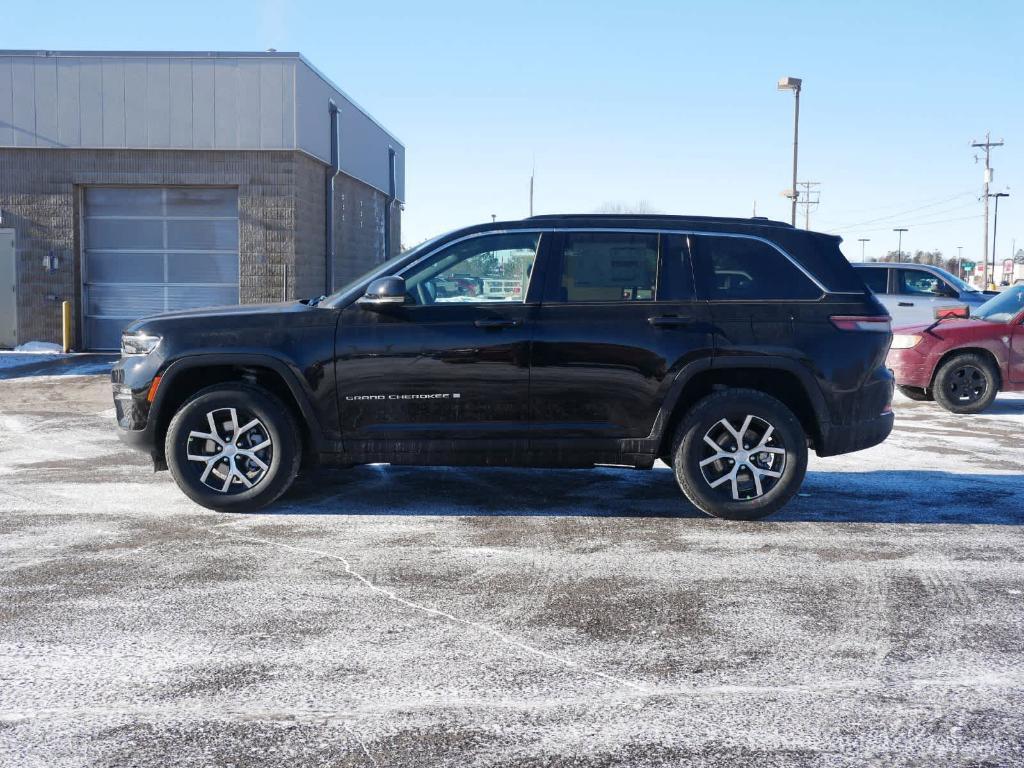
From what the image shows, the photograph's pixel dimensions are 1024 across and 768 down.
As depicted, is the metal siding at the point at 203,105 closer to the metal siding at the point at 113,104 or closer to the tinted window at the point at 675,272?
the metal siding at the point at 113,104

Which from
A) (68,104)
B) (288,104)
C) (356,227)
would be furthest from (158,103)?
(356,227)

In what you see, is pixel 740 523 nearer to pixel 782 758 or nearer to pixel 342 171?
pixel 782 758

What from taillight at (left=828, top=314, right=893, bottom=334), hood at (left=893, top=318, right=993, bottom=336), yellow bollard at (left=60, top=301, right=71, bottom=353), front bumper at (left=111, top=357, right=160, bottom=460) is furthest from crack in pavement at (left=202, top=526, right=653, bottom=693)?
yellow bollard at (left=60, top=301, right=71, bottom=353)

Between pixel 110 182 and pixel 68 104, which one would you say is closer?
pixel 68 104

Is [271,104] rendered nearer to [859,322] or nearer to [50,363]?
[50,363]

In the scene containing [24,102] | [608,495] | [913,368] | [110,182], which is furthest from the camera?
[110,182]

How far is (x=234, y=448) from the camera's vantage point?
6758 mm

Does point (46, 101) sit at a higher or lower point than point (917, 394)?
→ higher

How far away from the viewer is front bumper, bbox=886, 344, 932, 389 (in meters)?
12.9

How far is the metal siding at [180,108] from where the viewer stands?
21.5 meters

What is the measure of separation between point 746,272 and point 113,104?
722 inches

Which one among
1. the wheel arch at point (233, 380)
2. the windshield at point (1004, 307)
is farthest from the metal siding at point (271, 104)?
the wheel arch at point (233, 380)

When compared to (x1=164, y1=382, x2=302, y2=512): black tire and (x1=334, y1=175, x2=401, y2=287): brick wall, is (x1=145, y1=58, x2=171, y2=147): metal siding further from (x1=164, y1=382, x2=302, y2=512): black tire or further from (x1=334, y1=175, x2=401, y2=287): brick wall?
(x1=164, y1=382, x2=302, y2=512): black tire

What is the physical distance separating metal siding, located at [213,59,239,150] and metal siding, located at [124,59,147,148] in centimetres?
144
